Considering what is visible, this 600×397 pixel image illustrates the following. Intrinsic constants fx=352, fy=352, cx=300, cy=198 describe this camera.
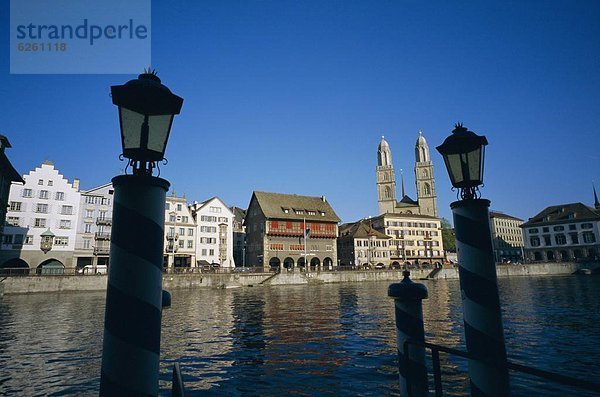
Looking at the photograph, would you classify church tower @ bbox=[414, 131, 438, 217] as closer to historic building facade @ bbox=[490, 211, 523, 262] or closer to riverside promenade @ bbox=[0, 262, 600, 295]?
historic building facade @ bbox=[490, 211, 523, 262]

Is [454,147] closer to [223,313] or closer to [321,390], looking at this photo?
[321,390]

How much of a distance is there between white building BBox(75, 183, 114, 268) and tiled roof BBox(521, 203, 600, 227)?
100 metres

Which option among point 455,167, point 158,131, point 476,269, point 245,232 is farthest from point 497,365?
point 245,232

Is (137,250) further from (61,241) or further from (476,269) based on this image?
(61,241)

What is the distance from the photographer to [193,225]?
218ft

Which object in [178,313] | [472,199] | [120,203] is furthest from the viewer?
[178,313]

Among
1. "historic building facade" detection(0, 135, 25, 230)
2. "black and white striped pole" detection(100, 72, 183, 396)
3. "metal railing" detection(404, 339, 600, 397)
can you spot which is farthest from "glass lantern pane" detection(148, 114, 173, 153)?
"historic building facade" detection(0, 135, 25, 230)

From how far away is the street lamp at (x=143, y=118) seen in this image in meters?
3.16

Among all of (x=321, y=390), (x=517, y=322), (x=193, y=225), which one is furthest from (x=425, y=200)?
(x=321, y=390)

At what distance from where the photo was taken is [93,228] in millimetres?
57188

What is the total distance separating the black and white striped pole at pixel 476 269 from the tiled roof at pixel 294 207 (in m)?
64.4

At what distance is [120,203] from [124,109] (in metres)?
0.89

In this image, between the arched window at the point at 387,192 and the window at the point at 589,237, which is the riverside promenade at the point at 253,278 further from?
the arched window at the point at 387,192

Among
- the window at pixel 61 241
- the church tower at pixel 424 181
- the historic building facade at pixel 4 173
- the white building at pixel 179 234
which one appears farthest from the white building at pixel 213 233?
the church tower at pixel 424 181
